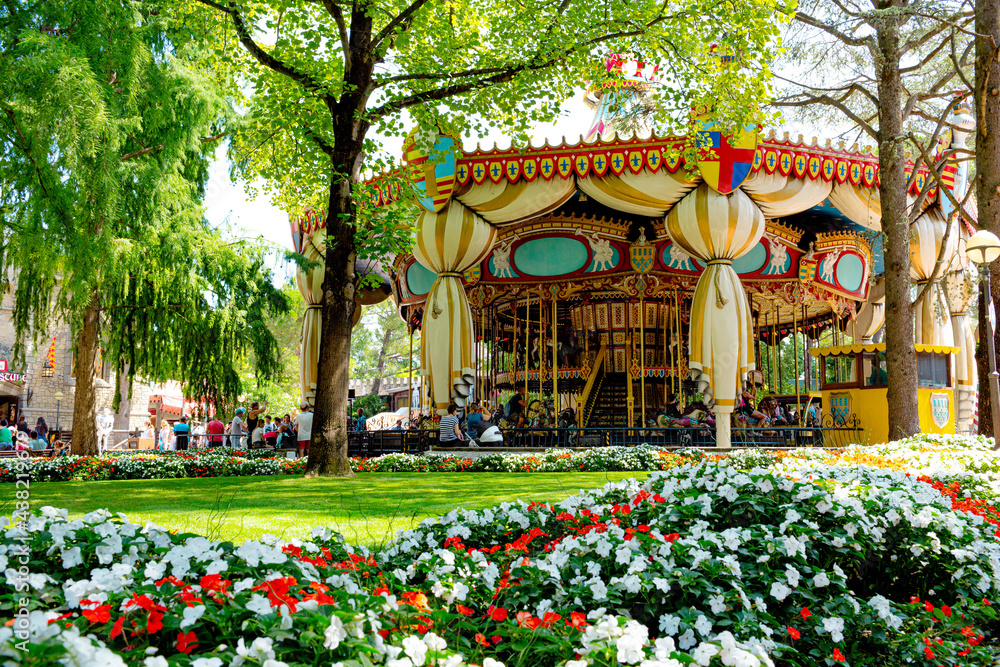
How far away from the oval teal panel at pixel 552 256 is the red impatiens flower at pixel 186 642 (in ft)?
61.0

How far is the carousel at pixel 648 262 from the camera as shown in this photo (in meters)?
16.3

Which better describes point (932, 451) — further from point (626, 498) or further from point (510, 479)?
point (626, 498)

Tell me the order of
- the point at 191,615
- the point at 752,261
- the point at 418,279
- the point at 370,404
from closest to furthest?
1. the point at 191,615
2. the point at 752,261
3. the point at 418,279
4. the point at 370,404

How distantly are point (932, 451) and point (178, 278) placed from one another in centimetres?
1319

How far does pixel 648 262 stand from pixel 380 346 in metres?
33.1

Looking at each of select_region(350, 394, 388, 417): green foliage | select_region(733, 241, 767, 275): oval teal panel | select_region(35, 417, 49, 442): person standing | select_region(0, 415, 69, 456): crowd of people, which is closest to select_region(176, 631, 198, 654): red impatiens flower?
select_region(0, 415, 69, 456): crowd of people

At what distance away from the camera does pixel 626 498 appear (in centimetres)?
515

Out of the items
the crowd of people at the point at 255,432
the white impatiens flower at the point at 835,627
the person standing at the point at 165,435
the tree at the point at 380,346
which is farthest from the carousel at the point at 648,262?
the tree at the point at 380,346

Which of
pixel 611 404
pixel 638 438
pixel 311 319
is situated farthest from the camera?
pixel 611 404

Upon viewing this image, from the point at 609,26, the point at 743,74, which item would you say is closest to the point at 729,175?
the point at 743,74

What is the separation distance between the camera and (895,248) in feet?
39.7

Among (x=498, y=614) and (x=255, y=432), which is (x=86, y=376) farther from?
(x=498, y=614)

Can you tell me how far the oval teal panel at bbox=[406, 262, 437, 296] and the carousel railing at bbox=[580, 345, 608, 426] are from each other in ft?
17.4

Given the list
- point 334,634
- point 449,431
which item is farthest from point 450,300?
point 334,634
